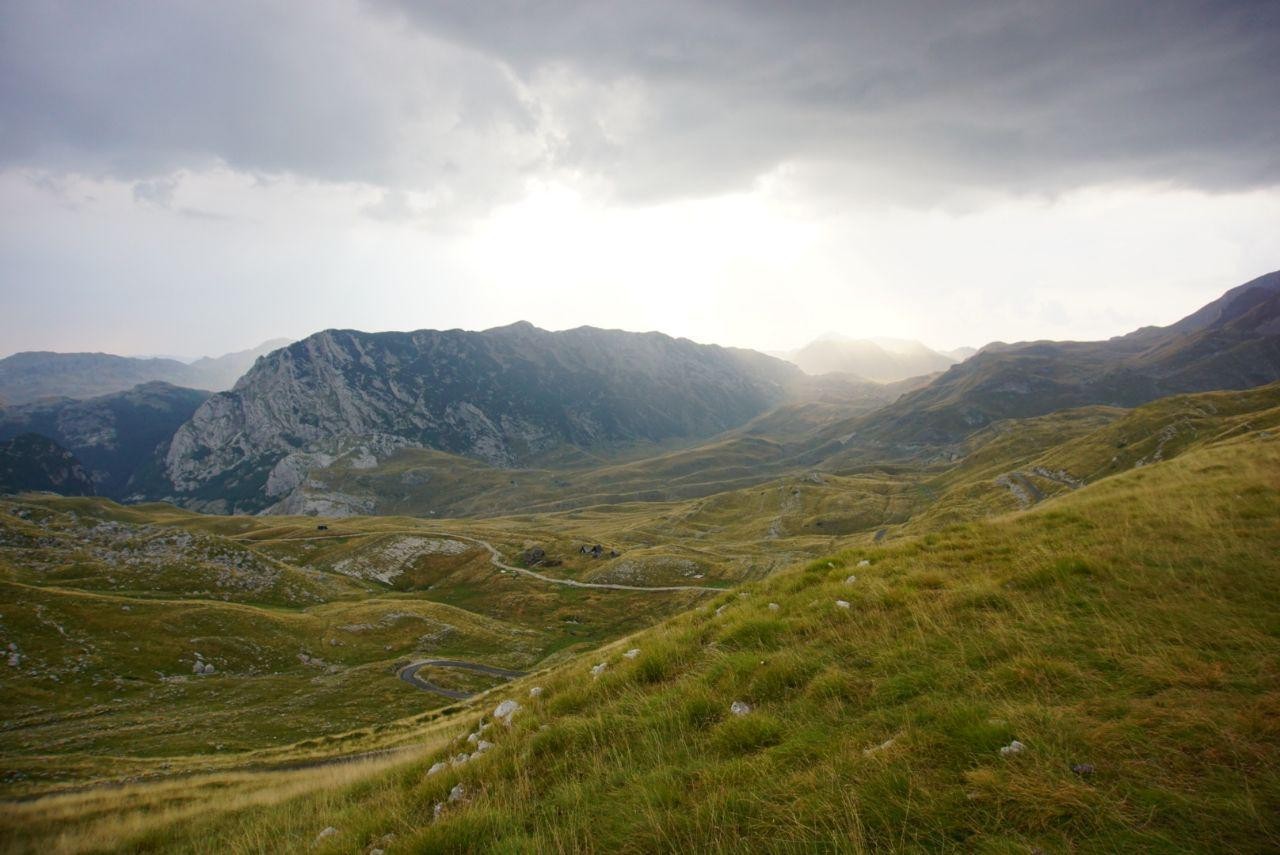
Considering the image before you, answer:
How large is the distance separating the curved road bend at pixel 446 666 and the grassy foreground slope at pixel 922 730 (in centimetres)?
5359

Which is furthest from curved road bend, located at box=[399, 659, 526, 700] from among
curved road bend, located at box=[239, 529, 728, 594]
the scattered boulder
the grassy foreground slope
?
the scattered boulder

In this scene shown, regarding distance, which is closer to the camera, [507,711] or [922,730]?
[922,730]

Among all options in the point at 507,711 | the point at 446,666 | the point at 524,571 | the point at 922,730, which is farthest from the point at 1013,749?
the point at 524,571

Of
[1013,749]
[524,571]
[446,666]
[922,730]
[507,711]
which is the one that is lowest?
[524,571]

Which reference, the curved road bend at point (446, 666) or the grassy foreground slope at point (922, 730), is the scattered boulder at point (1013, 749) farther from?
the curved road bend at point (446, 666)

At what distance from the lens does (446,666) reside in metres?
70.1

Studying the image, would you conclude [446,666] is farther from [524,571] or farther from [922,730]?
[922,730]

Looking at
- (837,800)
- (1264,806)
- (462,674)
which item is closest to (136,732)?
(462,674)

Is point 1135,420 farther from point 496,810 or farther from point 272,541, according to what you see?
point 272,541

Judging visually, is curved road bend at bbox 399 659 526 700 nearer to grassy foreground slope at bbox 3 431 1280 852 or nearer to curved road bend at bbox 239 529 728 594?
curved road bend at bbox 239 529 728 594

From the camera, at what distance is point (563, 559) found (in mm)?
131875

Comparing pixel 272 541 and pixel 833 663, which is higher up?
pixel 833 663

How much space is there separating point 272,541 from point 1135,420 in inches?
8415

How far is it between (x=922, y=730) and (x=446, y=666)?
75615 millimetres
